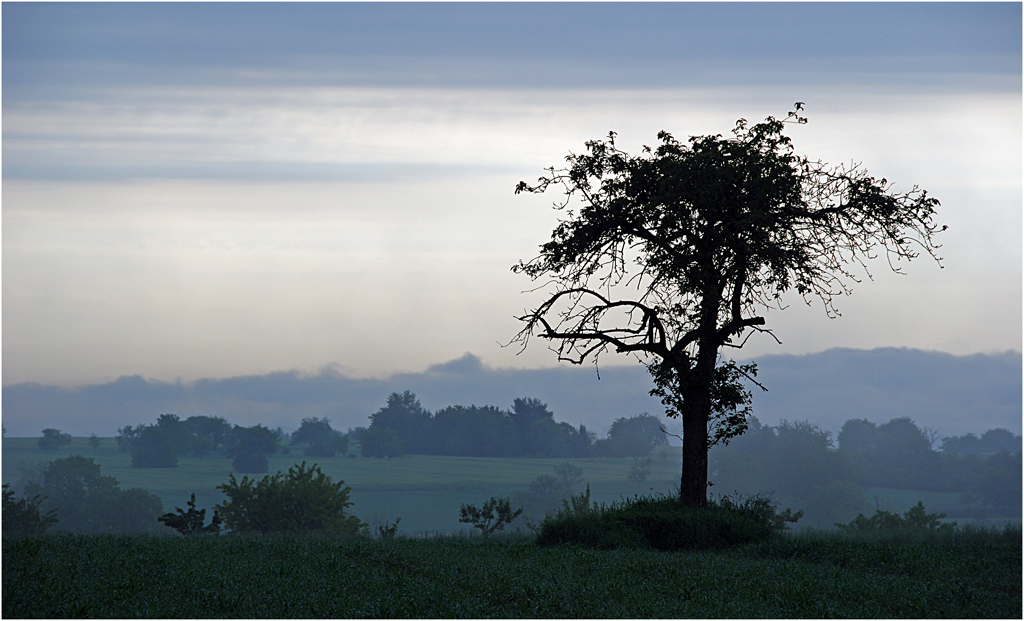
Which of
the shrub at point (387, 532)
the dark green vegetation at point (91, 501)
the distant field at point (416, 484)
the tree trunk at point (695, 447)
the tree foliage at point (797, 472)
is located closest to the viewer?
the tree trunk at point (695, 447)

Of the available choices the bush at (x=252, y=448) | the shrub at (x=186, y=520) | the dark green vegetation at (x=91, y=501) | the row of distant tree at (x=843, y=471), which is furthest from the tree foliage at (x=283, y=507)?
the bush at (x=252, y=448)

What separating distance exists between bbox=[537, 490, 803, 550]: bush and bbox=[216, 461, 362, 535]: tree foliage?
119 feet

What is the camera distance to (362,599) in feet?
38.8

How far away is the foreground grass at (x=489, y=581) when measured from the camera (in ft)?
37.2

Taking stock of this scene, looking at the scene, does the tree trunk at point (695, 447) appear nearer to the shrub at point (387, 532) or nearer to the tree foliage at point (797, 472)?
the shrub at point (387, 532)

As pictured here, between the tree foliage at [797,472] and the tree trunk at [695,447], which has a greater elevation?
the tree trunk at [695,447]

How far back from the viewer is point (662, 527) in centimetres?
1920

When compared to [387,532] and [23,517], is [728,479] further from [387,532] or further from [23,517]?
[387,532]

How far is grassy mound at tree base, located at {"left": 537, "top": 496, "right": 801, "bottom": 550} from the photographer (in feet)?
61.3

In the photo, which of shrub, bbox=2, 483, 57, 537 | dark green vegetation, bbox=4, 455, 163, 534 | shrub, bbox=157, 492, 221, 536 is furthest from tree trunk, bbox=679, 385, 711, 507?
dark green vegetation, bbox=4, 455, 163, 534

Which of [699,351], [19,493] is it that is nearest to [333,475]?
[19,493]

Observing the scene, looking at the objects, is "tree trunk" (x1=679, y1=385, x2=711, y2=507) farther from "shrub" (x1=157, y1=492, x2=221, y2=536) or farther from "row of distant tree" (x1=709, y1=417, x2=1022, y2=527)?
"row of distant tree" (x1=709, y1=417, x2=1022, y2=527)

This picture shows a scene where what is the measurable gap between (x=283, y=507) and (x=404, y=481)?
396 feet

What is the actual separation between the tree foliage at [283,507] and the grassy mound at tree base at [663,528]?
36.3 m
